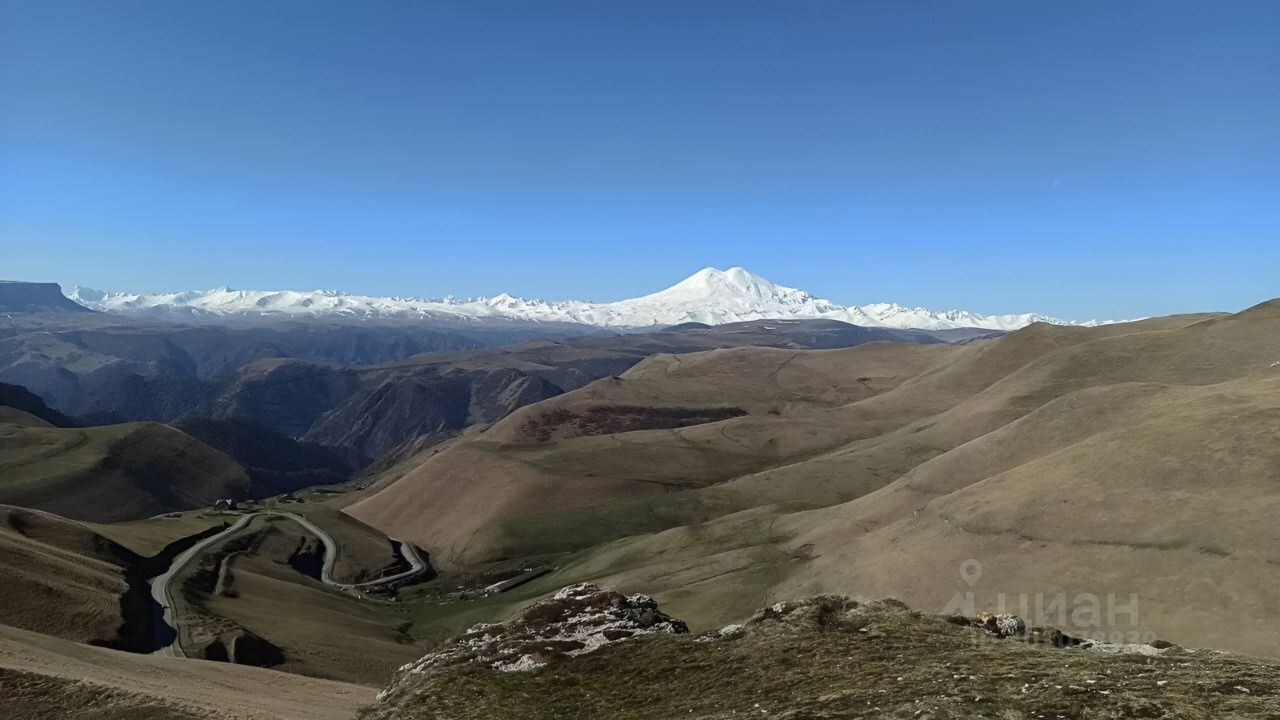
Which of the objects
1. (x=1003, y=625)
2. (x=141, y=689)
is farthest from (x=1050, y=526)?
(x=141, y=689)

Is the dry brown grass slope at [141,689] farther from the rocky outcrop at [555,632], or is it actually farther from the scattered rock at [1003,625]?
the scattered rock at [1003,625]

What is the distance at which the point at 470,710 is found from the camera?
35344 millimetres

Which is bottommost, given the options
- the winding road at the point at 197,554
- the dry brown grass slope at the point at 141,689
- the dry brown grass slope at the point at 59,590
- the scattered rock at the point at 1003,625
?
the winding road at the point at 197,554

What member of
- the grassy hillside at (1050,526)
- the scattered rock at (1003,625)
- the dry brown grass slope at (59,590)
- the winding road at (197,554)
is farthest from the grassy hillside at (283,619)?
the scattered rock at (1003,625)

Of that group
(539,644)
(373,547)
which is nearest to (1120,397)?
(539,644)

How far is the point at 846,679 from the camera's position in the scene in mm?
30562

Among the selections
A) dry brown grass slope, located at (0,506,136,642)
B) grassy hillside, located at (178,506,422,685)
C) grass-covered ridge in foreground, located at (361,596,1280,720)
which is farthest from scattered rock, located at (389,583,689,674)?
dry brown grass slope, located at (0,506,136,642)

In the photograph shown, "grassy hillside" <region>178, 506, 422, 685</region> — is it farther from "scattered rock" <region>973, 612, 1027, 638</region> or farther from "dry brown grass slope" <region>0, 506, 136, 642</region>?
"scattered rock" <region>973, 612, 1027, 638</region>

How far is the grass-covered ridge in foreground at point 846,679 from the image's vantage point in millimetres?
23422

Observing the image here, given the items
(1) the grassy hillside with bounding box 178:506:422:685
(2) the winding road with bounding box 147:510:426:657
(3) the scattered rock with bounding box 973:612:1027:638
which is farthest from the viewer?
(2) the winding road with bounding box 147:510:426:657

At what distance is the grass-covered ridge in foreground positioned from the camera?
2342cm

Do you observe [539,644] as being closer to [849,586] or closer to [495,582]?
[849,586]

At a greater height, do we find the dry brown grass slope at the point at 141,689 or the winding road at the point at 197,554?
the dry brown grass slope at the point at 141,689

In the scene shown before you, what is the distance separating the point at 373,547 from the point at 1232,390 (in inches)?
7436
